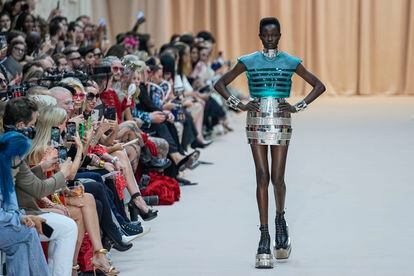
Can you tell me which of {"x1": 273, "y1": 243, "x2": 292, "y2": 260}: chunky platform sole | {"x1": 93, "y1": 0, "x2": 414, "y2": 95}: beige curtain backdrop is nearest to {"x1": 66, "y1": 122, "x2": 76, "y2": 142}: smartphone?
{"x1": 273, "y1": 243, "x2": 292, "y2": 260}: chunky platform sole

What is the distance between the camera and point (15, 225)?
5062mm

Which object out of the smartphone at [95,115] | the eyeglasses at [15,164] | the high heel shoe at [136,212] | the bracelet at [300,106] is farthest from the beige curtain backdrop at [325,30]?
the eyeglasses at [15,164]

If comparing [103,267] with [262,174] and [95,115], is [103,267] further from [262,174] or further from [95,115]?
[95,115]

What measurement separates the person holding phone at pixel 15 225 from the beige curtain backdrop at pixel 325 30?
14724 millimetres

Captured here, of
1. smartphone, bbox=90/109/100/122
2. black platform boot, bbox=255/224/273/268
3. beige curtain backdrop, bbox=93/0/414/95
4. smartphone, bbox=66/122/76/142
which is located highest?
smartphone, bbox=66/122/76/142

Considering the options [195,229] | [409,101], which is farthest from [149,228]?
[409,101]

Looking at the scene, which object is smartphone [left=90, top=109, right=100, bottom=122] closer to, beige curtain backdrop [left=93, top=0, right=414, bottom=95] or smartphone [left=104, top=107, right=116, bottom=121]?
smartphone [left=104, top=107, right=116, bottom=121]

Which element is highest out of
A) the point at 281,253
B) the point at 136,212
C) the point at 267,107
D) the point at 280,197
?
the point at 267,107

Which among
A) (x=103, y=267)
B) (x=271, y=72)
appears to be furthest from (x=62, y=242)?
(x=271, y=72)

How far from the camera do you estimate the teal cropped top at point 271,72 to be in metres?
6.38

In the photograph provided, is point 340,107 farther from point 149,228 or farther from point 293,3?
point 149,228

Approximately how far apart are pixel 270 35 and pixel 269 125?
1.77ft

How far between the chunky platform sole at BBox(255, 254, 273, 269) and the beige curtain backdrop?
13657mm

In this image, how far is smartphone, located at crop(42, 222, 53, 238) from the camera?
534 centimetres
